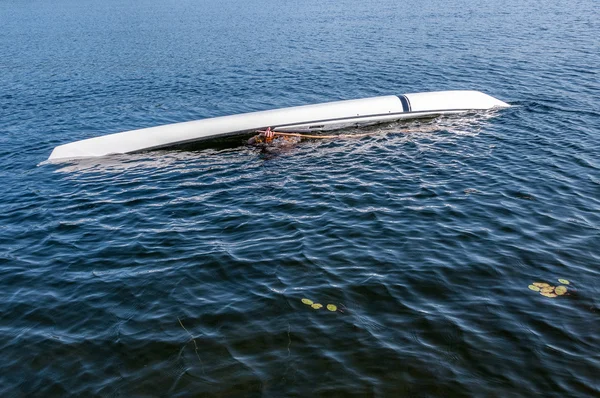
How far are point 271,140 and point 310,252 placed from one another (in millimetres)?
8658

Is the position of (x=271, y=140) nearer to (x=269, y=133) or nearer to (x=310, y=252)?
(x=269, y=133)

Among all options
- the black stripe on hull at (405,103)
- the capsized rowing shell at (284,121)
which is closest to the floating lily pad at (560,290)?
the capsized rowing shell at (284,121)

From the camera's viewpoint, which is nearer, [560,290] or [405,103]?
→ [560,290]

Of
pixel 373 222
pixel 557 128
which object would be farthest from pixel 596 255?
pixel 557 128

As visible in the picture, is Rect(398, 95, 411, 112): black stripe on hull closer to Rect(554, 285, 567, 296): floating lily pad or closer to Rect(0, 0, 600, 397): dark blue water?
Rect(0, 0, 600, 397): dark blue water

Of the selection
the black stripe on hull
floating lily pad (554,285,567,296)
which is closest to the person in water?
the black stripe on hull

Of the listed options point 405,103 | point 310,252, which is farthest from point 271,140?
point 310,252

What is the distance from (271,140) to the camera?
20.2 metres

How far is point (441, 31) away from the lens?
152 ft

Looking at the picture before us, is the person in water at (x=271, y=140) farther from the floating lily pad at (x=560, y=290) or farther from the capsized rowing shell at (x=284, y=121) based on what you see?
the floating lily pad at (x=560, y=290)

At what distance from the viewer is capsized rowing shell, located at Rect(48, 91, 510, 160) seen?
2045 centimetres

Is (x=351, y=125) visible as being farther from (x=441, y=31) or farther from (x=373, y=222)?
(x=441, y=31)

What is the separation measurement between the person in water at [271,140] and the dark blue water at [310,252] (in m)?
0.70

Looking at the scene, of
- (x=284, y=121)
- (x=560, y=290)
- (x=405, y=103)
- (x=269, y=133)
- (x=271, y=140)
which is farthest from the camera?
(x=405, y=103)
